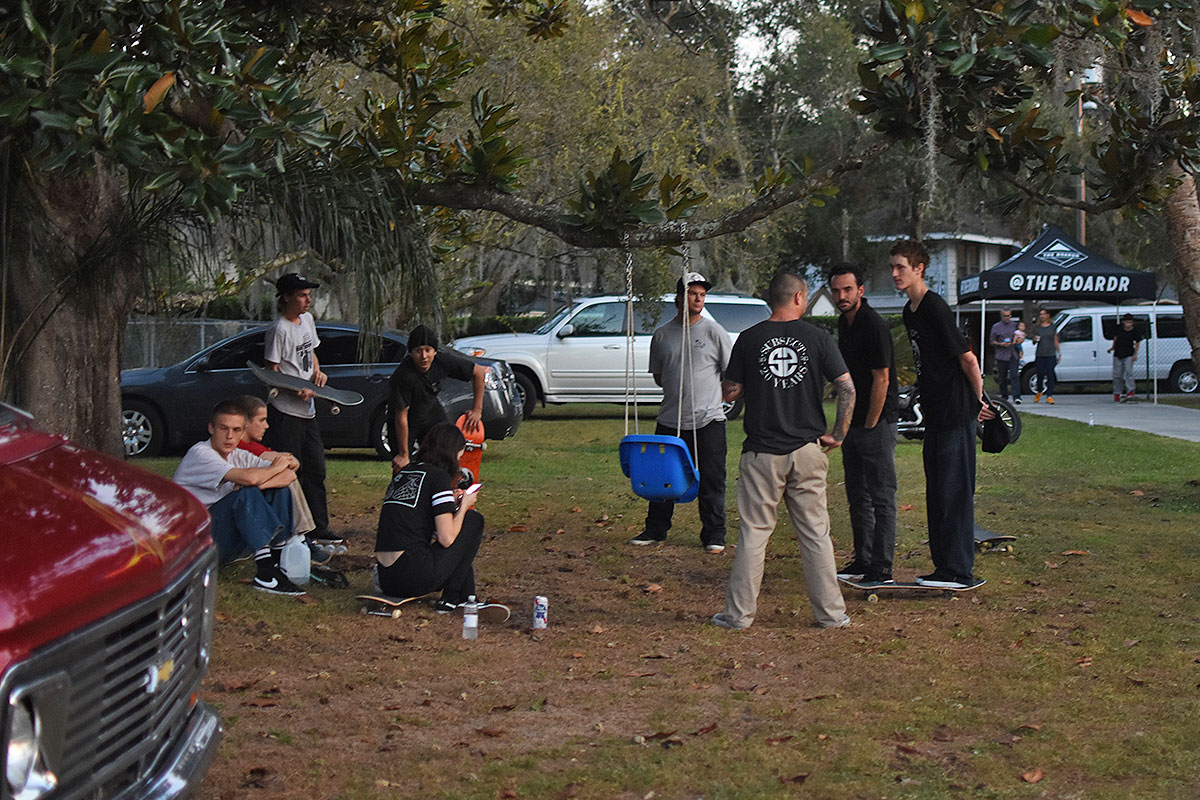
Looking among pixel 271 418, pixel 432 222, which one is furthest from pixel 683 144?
pixel 271 418

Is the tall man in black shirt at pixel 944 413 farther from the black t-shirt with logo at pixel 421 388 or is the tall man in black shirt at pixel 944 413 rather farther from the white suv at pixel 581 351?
the white suv at pixel 581 351

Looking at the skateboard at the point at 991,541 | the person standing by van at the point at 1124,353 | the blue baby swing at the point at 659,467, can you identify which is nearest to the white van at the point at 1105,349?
the person standing by van at the point at 1124,353

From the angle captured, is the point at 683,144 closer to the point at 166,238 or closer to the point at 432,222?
the point at 432,222

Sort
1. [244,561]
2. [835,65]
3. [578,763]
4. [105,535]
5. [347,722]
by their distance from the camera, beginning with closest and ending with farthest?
[105,535], [578,763], [347,722], [244,561], [835,65]

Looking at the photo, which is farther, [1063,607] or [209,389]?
[209,389]

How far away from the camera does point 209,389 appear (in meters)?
15.1

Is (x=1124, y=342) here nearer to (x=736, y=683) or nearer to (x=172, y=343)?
(x=172, y=343)

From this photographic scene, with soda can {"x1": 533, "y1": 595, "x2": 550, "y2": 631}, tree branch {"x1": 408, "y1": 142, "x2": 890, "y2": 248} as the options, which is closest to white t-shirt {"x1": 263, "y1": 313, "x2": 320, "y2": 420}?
tree branch {"x1": 408, "y1": 142, "x2": 890, "y2": 248}

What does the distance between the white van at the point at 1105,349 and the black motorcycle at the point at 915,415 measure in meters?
11.8

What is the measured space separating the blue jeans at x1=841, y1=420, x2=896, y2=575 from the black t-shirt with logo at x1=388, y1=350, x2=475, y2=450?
3191 millimetres

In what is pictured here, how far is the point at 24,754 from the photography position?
2525mm

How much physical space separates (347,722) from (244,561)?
340cm

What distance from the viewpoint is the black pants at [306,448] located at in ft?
28.2

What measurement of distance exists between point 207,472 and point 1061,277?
1626cm
